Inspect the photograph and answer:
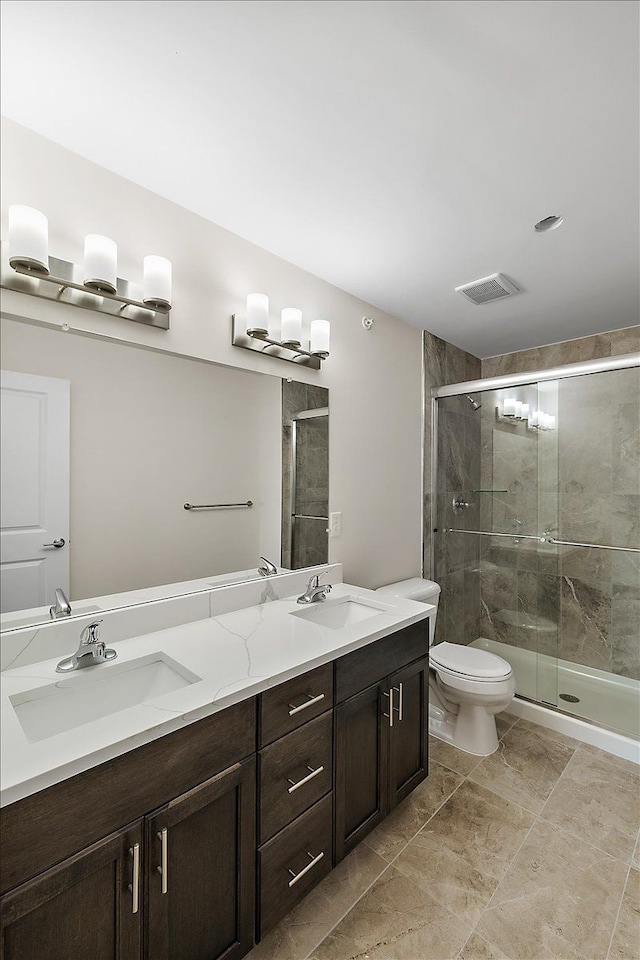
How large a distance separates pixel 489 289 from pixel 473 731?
2244 mm

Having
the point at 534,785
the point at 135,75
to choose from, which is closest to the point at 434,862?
the point at 534,785

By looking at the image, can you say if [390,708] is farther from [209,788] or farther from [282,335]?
[282,335]

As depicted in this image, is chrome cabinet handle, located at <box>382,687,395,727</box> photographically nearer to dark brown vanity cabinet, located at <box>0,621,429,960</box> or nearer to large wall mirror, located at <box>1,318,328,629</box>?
dark brown vanity cabinet, located at <box>0,621,429,960</box>

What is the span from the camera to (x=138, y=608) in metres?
1.52

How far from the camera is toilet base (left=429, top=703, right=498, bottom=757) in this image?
2.33 meters

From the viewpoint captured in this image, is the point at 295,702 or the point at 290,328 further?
the point at 290,328

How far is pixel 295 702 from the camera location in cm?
132

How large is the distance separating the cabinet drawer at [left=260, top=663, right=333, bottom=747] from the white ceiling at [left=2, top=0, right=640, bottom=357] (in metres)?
1.59

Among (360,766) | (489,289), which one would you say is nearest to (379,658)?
(360,766)

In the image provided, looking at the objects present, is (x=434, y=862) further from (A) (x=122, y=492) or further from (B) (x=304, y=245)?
(B) (x=304, y=245)

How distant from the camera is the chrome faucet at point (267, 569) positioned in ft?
6.29

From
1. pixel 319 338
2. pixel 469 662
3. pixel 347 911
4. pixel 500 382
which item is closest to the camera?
pixel 347 911

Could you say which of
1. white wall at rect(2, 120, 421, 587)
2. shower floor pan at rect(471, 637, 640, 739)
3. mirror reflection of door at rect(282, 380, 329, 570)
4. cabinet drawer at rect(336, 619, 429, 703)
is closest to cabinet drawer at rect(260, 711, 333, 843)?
cabinet drawer at rect(336, 619, 429, 703)

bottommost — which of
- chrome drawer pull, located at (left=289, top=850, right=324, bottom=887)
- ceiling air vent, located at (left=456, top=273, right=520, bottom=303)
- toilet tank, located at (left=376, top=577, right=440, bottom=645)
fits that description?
chrome drawer pull, located at (left=289, top=850, right=324, bottom=887)
